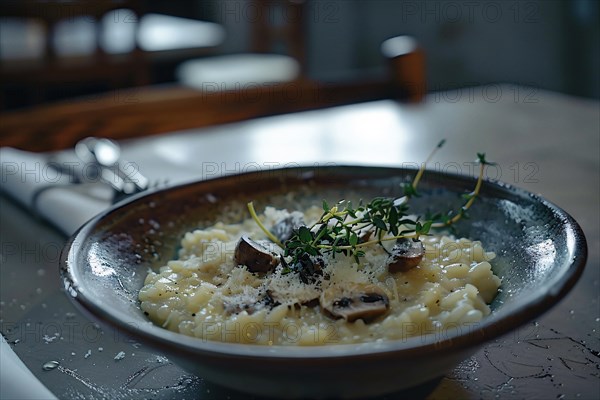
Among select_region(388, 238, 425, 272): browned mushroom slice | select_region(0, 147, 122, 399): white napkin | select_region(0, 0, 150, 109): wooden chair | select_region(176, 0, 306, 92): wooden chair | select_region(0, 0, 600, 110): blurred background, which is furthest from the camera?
select_region(0, 0, 600, 110): blurred background

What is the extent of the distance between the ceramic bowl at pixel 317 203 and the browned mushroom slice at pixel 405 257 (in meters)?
0.14

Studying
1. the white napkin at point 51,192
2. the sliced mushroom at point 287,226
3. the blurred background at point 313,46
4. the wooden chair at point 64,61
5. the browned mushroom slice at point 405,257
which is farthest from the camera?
the blurred background at point 313,46

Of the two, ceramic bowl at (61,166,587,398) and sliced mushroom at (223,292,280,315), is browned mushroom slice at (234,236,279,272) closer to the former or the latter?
sliced mushroom at (223,292,280,315)

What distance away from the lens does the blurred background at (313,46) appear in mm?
4527

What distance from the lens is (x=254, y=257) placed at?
121cm

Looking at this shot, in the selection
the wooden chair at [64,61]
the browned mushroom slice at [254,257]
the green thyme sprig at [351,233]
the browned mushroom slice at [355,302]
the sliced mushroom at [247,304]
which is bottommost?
the wooden chair at [64,61]

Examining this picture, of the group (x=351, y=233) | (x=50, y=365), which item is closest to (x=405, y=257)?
(x=351, y=233)

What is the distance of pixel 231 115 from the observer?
12.9 ft

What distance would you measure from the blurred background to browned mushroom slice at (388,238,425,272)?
292cm

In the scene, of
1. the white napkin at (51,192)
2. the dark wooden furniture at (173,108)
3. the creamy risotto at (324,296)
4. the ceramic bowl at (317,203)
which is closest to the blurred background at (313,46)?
the dark wooden furniture at (173,108)

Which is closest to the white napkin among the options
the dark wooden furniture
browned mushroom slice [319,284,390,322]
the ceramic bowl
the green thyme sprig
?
the ceramic bowl

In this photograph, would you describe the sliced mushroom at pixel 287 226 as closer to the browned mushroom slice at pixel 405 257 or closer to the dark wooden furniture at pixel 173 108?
the browned mushroom slice at pixel 405 257

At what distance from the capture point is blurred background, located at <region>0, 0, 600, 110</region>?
453 cm

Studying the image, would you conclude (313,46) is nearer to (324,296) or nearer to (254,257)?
(254,257)
